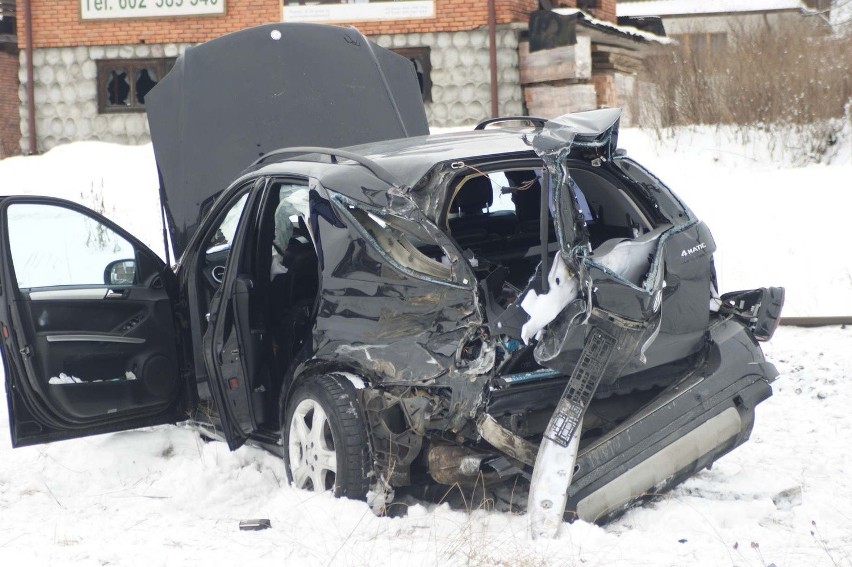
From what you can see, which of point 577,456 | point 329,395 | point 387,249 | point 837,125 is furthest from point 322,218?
point 837,125

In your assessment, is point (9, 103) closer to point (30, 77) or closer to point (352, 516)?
point (30, 77)

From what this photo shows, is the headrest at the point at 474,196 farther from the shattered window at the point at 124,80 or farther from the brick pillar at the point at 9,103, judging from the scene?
the brick pillar at the point at 9,103

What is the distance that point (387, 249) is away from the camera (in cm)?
436

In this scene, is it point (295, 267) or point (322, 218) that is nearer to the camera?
point (322, 218)

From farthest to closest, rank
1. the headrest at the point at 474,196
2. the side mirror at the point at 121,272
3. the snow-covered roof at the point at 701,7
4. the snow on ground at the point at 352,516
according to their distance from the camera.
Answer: the snow-covered roof at the point at 701,7
the side mirror at the point at 121,272
the headrest at the point at 474,196
the snow on ground at the point at 352,516

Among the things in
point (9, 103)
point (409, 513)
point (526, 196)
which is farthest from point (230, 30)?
point (409, 513)

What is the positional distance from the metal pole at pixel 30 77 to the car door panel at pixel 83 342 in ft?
47.0

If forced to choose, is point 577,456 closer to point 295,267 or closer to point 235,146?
point 295,267

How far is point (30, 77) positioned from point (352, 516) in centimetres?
1711

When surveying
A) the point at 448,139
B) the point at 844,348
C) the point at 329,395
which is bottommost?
the point at 844,348

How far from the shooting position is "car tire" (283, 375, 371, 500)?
442 cm

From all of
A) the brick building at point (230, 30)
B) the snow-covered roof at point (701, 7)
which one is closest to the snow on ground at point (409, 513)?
the brick building at point (230, 30)

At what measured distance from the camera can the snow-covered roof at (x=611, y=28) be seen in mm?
17828

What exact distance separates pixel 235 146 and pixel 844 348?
15.0 ft
